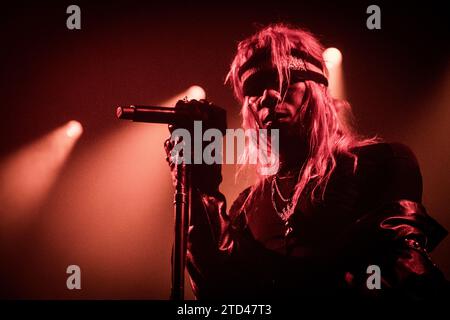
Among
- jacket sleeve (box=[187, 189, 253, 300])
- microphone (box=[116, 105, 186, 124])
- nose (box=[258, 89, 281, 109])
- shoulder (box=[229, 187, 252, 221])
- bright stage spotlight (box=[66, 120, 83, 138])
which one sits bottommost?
jacket sleeve (box=[187, 189, 253, 300])

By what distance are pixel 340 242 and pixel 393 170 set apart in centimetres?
29

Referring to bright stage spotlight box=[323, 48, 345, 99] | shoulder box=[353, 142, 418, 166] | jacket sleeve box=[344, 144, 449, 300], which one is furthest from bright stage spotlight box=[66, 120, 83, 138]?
jacket sleeve box=[344, 144, 449, 300]

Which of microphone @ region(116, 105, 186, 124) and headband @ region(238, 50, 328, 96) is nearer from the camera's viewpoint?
microphone @ region(116, 105, 186, 124)

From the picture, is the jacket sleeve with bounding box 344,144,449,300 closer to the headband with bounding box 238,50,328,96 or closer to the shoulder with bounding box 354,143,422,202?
the shoulder with bounding box 354,143,422,202

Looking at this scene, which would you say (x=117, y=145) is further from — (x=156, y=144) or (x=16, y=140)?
(x=16, y=140)

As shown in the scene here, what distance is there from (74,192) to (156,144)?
0.50 meters

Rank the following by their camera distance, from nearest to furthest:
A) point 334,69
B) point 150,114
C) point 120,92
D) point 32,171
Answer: point 150,114
point 334,69
point 120,92
point 32,171

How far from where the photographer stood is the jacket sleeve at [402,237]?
54.1 inches
